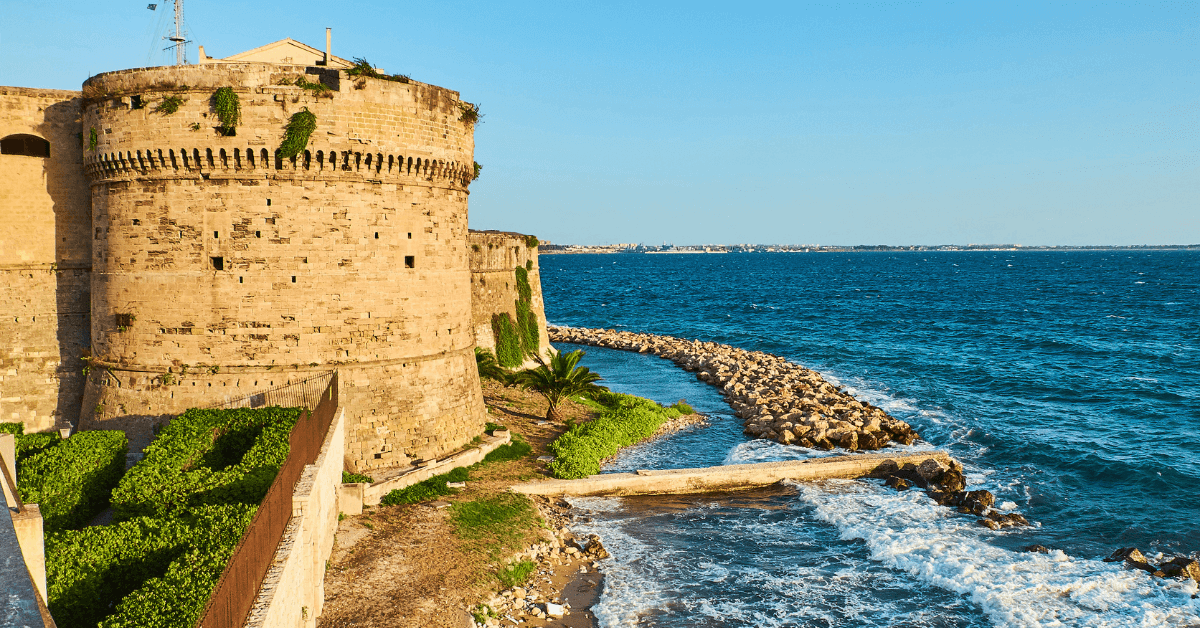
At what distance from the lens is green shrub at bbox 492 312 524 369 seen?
36812 mm

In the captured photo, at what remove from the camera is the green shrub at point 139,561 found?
31.6 ft

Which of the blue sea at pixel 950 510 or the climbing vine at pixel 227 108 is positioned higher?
the climbing vine at pixel 227 108

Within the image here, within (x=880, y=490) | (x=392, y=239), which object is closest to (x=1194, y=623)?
(x=880, y=490)

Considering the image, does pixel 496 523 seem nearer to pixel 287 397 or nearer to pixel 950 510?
pixel 287 397

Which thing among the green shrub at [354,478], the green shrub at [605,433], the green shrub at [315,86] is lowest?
the green shrub at [605,433]

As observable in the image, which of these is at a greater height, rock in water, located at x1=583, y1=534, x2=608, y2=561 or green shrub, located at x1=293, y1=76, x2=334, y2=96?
green shrub, located at x1=293, y1=76, x2=334, y2=96

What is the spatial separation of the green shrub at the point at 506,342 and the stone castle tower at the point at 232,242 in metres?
15.1

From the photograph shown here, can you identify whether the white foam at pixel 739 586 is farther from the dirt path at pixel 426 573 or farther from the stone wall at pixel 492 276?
the stone wall at pixel 492 276

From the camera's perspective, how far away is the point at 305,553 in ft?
40.3

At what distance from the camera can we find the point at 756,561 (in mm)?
19000

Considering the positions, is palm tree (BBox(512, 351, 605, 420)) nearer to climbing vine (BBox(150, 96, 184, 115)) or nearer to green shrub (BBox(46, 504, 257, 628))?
climbing vine (BBox(150, 96, 184, 115))

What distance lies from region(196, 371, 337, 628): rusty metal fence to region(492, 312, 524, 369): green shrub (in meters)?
20.4

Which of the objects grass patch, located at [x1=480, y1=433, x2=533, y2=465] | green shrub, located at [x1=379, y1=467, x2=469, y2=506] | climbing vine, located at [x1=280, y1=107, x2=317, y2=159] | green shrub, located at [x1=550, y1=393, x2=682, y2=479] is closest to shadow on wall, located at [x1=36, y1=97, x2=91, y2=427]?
climbing vine, located at [x1=280, y1=107, x2=317, y2=159]

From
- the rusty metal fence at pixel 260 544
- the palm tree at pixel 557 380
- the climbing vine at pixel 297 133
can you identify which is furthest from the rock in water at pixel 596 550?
the climbing vine at pixel 297 133
